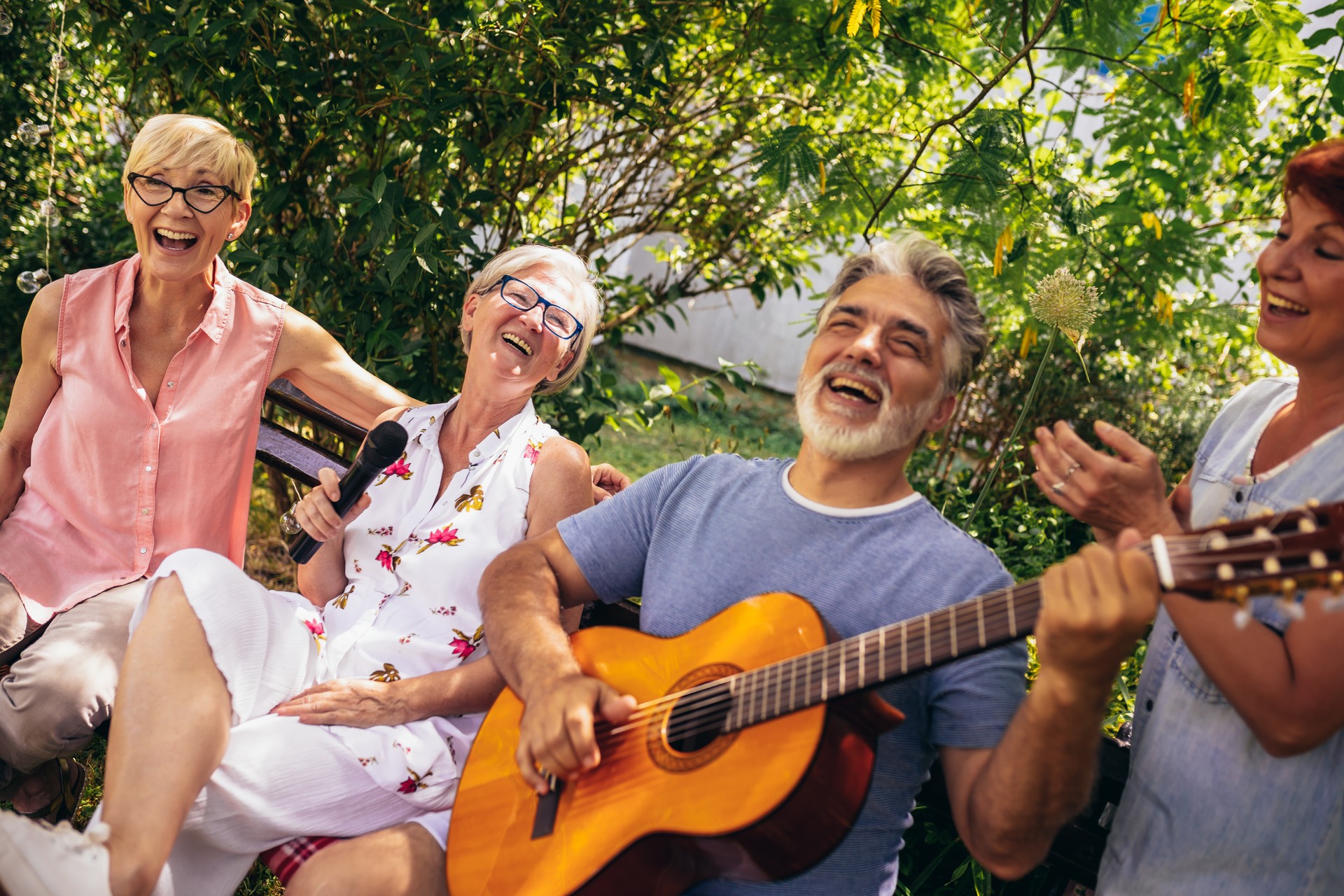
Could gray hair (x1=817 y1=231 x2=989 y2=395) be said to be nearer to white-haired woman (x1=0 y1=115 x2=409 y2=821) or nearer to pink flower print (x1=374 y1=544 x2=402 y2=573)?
pink flower print (x1=374 y1=544 x2=402 y2=573)

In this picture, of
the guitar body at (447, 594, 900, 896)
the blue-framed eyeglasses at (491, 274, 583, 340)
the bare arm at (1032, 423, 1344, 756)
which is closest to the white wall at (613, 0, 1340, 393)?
the blue-framed eyeglasses at (491, 274, 583, 340)

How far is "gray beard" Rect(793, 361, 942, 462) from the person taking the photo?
1868 mm

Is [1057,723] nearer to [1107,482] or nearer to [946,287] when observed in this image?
[1107,482]

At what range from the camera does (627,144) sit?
3.87m

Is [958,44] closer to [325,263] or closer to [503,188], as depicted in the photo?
[503,188]

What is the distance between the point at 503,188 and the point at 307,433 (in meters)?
1.37

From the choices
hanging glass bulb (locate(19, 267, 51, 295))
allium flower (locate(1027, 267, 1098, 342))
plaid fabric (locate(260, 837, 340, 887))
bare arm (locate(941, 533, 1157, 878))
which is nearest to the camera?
bare arm (locate(941, 533, 1157, 878))

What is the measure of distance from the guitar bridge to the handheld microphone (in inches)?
31.0

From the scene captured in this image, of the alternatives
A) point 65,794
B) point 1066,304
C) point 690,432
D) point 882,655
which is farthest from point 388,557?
point 690,432

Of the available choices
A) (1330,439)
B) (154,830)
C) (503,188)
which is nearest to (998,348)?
(503,188)

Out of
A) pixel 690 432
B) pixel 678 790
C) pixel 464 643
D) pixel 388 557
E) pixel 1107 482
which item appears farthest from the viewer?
pixel 690 432

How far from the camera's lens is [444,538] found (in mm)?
2277

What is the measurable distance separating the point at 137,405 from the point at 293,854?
4.11 ft

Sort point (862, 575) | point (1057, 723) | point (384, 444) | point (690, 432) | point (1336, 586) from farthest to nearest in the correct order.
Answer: point (690, 432), point (384, 444), point (862, 575), point (1057, 723), point (1336, 586)
